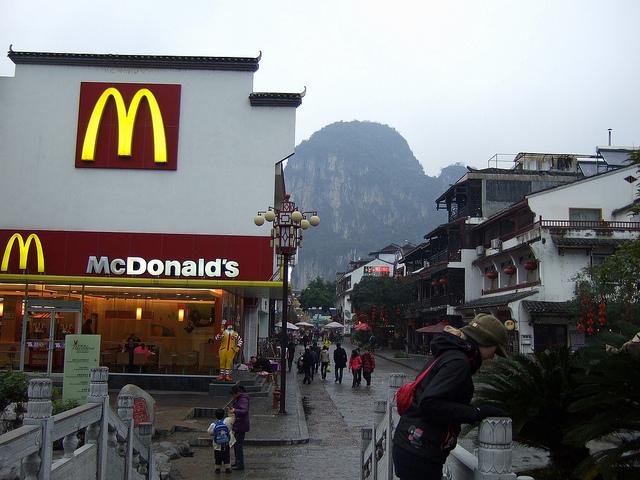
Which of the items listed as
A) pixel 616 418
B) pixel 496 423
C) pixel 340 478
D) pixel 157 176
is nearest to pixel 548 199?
pixel 157 176

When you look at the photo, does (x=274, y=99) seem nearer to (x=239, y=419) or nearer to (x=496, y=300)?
(x=239, y=419)

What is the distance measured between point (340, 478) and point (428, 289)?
44833mm

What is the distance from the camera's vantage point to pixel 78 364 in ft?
41.7

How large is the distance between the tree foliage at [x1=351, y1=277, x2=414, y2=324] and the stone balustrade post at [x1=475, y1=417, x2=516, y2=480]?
55349 mm

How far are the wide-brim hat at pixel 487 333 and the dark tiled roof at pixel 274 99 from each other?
67.6 ft

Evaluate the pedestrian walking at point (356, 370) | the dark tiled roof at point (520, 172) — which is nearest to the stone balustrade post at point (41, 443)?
the pedestrian walking at point (356, 370)

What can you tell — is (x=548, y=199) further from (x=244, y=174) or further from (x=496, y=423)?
(x=496, y=423)

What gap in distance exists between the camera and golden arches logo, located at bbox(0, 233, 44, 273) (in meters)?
21.5

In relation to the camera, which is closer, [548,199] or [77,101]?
[77,101]

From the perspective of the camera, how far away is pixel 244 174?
23.4 m

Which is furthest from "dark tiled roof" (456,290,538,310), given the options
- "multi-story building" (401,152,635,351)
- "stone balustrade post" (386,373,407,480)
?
"stone balustrade post" (386,373,407,480)

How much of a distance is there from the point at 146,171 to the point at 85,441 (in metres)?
18.5

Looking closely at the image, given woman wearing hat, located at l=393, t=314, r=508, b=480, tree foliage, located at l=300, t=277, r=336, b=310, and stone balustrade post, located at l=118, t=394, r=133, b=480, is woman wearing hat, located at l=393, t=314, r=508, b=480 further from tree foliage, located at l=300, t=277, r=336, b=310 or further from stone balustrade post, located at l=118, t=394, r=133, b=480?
tree foliage, located at l=300, t=277, r=336, b=310

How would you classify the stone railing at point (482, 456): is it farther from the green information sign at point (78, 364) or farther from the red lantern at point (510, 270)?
the red lantern at point (510, 270)
